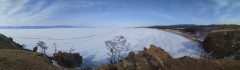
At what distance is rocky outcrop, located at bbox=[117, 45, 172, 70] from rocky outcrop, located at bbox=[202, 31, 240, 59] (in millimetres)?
53351

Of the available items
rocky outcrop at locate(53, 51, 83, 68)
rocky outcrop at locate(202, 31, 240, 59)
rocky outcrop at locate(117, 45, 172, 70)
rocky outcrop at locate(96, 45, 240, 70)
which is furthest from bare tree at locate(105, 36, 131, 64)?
rocky outcrop at locate(96, 45, 240, 70)

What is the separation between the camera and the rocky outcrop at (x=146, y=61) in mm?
32588

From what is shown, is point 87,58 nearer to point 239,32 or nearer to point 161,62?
point 239,32

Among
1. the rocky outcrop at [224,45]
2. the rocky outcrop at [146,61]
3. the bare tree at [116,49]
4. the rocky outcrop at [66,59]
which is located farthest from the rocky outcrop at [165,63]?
the bare tree at [116,49]

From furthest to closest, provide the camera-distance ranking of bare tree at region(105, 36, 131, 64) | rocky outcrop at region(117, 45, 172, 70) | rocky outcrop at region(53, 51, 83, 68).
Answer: bare tree at region(105, 36, 131, 64) < rocky outcrop at region(53, 51, 83, 68) < rocky outcrop at region(117, 45, 172, 70)

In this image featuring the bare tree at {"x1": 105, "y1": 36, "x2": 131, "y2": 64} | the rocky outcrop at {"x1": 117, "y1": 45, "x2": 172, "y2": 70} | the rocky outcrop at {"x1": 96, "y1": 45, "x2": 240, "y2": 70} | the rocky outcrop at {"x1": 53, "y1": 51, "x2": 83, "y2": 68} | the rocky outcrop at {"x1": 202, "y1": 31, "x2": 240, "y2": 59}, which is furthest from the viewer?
the bare tree at {"x1": 105, "y1": 36, "x2": 131, "y2": 64}

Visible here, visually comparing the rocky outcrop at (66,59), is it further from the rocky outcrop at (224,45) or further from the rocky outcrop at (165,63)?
the rocky outcrop at (165,63)

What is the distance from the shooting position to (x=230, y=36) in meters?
92.8

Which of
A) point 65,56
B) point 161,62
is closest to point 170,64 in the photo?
point 161,62

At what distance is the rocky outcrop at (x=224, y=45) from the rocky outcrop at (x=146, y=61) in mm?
53351

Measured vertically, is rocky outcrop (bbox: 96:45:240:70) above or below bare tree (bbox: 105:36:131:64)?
above

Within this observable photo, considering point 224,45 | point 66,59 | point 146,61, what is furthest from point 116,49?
point 146,61

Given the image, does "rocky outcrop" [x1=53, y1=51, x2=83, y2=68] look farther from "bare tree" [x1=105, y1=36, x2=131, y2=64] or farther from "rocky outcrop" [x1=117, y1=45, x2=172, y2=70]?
"rocky outcrop" [x1=117, y1=45, x2=172, y2=70]

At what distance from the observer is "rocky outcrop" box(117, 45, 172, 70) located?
32.6 metres
